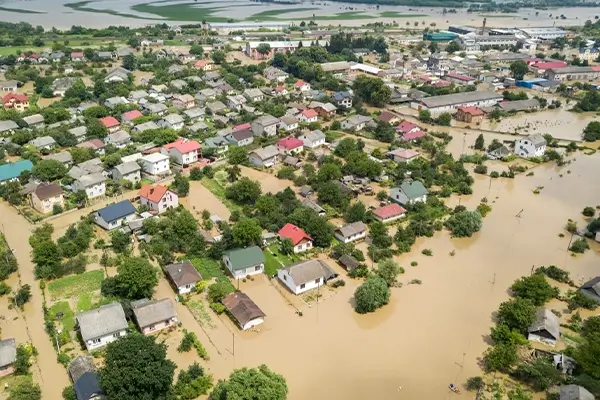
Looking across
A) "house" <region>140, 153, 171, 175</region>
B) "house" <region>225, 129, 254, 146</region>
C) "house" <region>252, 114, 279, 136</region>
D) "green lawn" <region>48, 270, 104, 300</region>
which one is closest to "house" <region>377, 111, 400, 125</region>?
"house" <region>252, 114, 279, 136</region>

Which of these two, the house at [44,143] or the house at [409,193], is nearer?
the house at [409,193]

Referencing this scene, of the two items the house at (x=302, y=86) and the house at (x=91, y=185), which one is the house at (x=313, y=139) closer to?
the house at (x=91, y=185)

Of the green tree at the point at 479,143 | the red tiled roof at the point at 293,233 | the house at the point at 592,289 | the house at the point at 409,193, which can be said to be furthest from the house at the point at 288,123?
the house at the point at 592,289

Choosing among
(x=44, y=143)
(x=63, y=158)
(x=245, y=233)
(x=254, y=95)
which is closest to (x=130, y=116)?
(x=44, y=143)

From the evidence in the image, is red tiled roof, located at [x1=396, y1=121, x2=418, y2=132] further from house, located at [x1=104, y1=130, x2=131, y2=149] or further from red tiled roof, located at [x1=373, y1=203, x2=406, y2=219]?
house, located at [x1=104, y1=130, x2=131, y2=149]

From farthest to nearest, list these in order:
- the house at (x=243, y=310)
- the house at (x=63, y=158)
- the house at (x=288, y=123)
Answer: the house at (x=288, y=123) < the house at (x=63, y=158) < the house at (x=243, y=310)

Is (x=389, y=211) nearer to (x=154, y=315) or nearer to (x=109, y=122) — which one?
(x=154, y=315)
